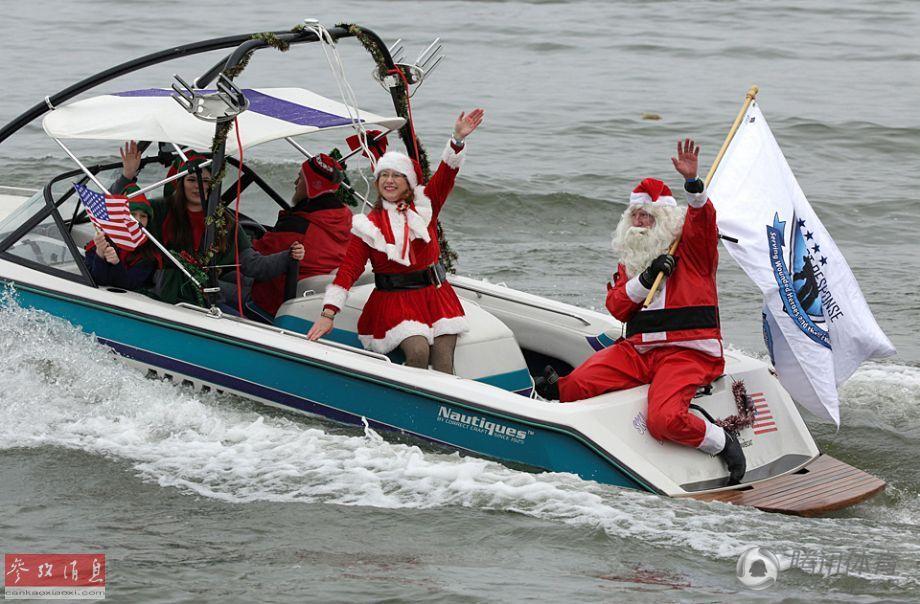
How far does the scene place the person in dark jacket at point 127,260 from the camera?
6500 mm

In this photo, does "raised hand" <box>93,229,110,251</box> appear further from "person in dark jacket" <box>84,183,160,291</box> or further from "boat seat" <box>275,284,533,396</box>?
"boat seat" <box>275,284,533,396</box>

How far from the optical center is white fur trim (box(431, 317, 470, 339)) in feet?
20.4

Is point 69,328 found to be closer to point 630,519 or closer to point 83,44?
point 630,519

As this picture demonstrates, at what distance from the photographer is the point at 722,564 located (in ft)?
16.6

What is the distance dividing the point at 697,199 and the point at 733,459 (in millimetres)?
1210

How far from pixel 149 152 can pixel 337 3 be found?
49.9 feet

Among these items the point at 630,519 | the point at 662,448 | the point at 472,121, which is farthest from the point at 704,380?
the point at 472,121

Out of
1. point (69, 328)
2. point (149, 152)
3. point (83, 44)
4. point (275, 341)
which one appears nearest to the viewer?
point (275, 341)

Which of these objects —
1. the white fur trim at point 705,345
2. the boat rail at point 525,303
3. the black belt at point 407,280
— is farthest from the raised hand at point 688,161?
the boat rail at point 525,303

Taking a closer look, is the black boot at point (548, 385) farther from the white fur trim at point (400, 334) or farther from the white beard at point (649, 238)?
the white beard at point (649, 238)

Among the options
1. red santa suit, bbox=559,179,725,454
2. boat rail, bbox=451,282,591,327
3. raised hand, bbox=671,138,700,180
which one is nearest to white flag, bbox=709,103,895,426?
red santa suit, bbox=559,179,725,454

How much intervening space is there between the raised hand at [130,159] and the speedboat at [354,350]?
20 cm
